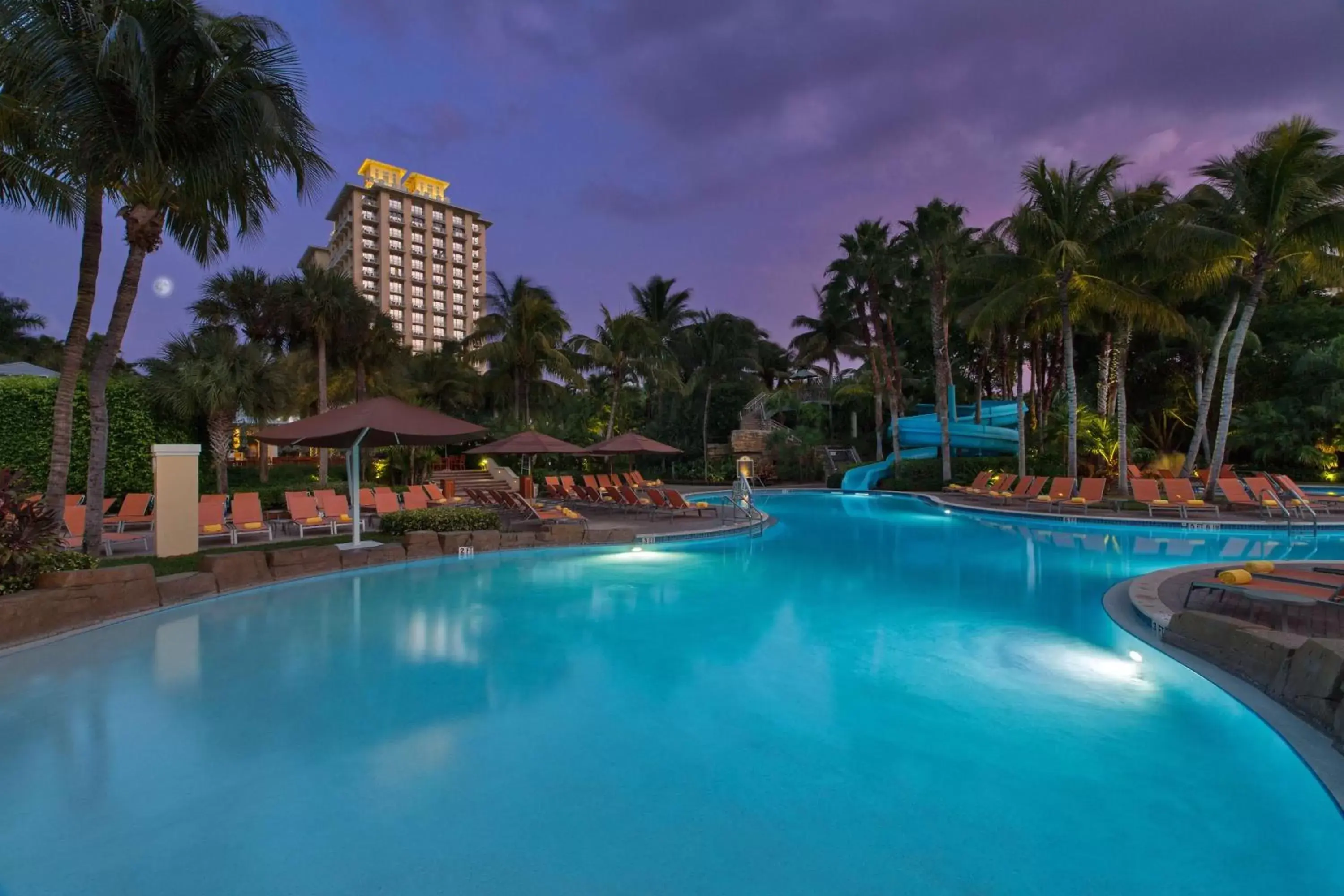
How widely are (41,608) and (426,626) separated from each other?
3.42 meters

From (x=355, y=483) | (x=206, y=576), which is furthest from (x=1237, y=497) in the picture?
(x=206, y=576)

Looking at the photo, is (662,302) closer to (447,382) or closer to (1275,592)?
(447,382)

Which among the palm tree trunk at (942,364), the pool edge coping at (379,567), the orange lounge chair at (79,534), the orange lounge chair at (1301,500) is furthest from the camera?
the palm tree trunk at (942,364)

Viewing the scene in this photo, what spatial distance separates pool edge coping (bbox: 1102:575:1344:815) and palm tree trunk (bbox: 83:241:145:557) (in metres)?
11.5

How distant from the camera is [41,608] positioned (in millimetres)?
6004

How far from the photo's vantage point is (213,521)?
11.0 meters

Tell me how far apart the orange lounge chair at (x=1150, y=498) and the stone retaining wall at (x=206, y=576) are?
37.7 feet

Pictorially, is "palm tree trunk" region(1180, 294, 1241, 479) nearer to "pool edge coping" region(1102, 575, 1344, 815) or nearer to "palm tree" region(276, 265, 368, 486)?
"pool edge coping" region(1102, 575, 1344, 815)

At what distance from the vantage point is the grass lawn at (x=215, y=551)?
26.2 ft

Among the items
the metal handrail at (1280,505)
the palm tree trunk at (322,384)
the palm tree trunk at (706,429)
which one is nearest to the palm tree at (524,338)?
the palm tree trunk at (322,384)

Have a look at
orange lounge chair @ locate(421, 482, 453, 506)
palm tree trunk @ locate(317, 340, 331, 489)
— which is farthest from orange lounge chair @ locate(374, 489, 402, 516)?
palm tree trunk @ locate(317, 340, 331, 489)

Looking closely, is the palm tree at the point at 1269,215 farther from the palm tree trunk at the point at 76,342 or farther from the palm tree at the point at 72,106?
the palm tree trunk at the point at 76,342

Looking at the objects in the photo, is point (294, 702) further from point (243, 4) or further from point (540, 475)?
point (540, 475)

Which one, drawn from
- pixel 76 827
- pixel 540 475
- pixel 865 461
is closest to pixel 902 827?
pixel 76 827
